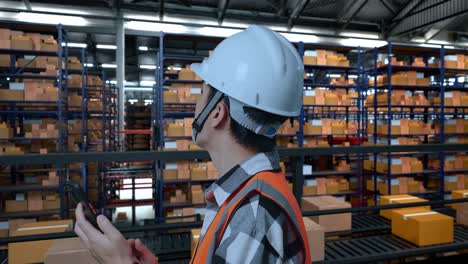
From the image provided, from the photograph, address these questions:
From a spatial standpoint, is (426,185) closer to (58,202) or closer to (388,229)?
(388,229)

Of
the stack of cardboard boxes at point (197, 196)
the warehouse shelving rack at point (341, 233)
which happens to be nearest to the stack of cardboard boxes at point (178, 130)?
the stack of cardboard boxes at point (197, 196)

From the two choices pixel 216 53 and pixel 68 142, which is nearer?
pixel 216 53

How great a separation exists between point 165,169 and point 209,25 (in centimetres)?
803

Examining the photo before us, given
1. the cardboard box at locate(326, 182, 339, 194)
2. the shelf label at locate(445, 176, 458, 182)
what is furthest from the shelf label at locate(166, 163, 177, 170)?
the shelf label at locate(445, 176, 458, 182)

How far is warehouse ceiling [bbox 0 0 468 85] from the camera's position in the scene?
40.0 ft

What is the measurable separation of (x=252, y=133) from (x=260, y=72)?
14 cm

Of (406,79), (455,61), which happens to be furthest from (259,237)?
(455,61)

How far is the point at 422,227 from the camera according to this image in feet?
6.29

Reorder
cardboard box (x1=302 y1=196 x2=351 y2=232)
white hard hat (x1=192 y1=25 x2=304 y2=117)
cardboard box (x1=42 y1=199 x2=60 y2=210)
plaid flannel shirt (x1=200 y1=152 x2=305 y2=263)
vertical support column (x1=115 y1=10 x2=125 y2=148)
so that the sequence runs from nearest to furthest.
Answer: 1. plaid flannel shirt (x1=200 y1=152 x2=305 y2=263)
2. white hard hat (x1=192 y1=25 x2=304 y2=117)
3. cardboard box (x1=302 y1=196 x2=351 y2=232)
4. cardboard box (x1=42 y1=199 x2=60 y2=210)
5. vertical support column (x1=115 y1=10 x2=125 y2=148)

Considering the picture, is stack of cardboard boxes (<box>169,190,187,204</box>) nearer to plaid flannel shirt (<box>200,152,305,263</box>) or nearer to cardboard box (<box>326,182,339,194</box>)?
cardboard box (<box>326,182,339,194</box>)

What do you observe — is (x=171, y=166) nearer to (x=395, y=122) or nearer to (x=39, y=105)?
(x=39, y=105)

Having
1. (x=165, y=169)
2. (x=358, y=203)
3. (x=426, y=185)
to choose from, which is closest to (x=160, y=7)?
(x=165, y=169)

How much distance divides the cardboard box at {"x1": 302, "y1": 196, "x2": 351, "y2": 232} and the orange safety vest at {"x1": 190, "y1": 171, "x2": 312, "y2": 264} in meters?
1.86

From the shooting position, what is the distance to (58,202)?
651cm
